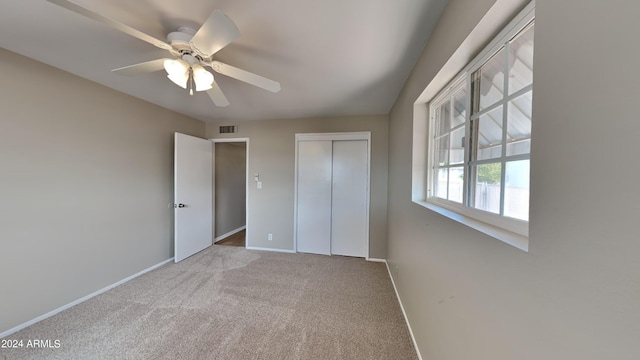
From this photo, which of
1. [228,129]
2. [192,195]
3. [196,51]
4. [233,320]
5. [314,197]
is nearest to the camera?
[196,51]

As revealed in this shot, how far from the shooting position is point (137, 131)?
266 centimetres

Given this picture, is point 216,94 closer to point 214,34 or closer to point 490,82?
point 214,34

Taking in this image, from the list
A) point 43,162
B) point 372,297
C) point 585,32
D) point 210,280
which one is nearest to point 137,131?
point 43,162

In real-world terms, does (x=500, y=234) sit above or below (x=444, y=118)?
below

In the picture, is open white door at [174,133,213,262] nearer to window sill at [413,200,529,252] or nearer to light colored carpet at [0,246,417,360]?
light colored carpet at [0,246,417,360]

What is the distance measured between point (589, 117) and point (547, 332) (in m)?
0.55

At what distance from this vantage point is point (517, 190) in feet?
2.67

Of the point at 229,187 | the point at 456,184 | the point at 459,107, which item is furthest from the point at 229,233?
the point at 459,107

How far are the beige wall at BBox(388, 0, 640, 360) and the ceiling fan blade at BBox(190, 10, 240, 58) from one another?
1.14m

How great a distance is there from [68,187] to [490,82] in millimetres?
3449

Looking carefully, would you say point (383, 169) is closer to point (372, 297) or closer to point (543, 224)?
point (372, 297)

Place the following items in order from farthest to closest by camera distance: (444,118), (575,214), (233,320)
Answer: (233,320)
(444,118)
(575,214)

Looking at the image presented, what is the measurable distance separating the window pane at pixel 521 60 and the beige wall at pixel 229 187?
4.22 meters

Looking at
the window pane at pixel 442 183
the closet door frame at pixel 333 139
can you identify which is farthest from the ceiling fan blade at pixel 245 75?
the closet door frame at pixel 333 139
